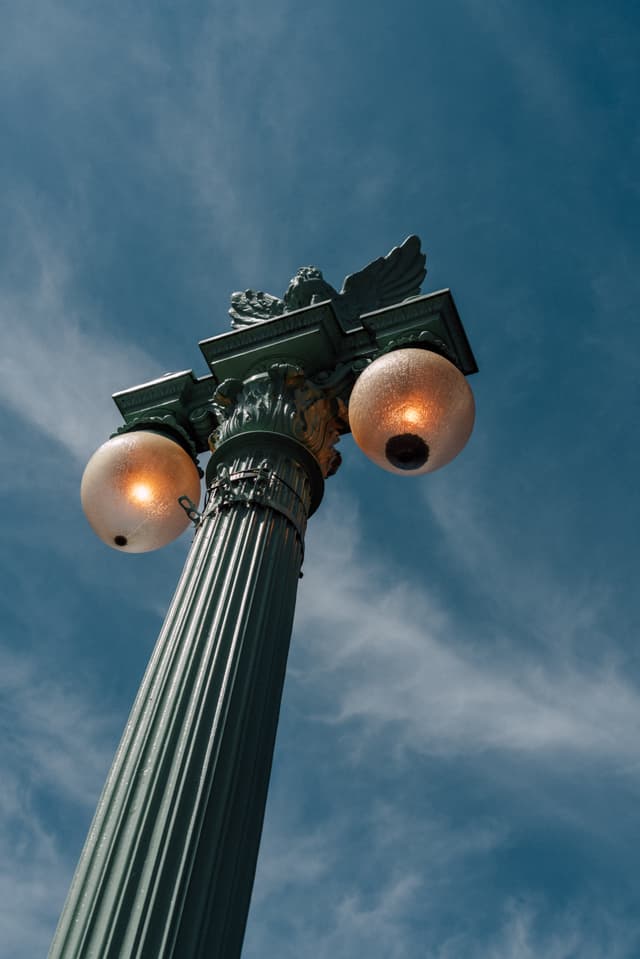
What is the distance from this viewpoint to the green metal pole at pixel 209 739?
4.32 metres

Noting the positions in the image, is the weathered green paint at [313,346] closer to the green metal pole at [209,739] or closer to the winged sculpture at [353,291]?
the winged sculpture at [353,291]

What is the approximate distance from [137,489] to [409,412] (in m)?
2.22

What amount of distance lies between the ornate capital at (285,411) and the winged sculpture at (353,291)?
829 millimetres

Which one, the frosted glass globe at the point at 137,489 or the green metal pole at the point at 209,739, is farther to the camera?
the frosted glass globe at the point at 137,489

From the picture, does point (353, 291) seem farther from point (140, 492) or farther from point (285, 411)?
point (140, 492)

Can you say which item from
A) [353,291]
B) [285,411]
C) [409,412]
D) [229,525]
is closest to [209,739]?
[229,525]

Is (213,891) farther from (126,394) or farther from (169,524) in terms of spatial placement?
(126,394)

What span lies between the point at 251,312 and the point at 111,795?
4490mm

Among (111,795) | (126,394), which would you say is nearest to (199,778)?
(111,795)

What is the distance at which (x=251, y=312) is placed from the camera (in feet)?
26.8

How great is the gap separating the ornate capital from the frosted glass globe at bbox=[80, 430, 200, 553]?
0.39m

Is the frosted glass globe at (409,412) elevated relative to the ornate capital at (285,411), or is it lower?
lower

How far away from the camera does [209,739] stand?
16.0 ft

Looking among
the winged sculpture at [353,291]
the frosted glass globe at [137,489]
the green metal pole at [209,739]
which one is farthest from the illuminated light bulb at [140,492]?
the winged sculpture at [353,291]
